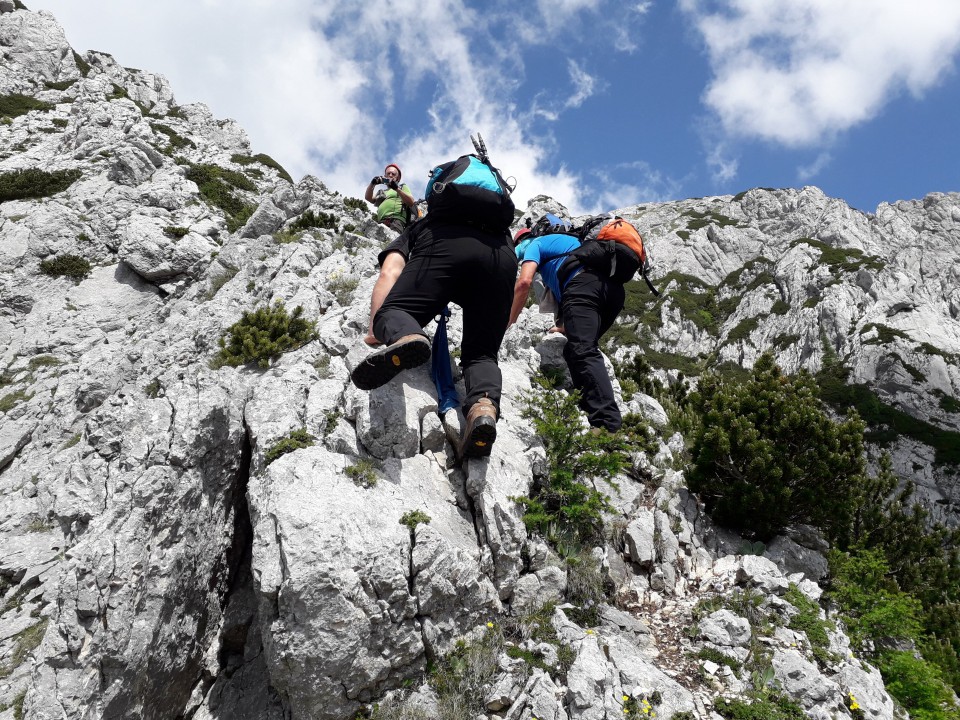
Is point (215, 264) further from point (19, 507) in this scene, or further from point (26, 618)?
point (26, 618)

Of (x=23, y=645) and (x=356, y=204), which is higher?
(x=356, y=204)

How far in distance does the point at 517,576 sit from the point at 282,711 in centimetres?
227

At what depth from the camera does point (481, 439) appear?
495cm

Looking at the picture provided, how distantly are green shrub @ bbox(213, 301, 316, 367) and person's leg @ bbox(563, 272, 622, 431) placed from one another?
11.6 ft

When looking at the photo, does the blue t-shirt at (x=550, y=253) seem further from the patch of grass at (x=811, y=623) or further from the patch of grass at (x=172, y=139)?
the patch of grass at (x=172, y=139)

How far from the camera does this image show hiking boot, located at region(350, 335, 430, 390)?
4.46m

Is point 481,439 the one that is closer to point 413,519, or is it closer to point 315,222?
point 413,519

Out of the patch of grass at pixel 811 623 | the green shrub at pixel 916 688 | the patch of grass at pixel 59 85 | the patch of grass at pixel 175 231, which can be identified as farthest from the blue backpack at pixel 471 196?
the patch of grass at pixel 59 85

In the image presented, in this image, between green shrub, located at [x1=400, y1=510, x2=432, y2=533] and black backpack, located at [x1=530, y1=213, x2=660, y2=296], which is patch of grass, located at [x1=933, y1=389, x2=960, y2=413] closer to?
black backpack, located at [x1=530, y1=213, x2=660, y2=296]

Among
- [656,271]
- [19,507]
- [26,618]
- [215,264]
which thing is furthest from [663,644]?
[656,271]

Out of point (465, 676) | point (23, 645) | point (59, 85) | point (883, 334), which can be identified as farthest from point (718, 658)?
point (59, 85)

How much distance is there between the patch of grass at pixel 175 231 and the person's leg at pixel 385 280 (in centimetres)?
1121

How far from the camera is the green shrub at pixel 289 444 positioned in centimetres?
495

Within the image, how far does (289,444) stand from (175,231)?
12.0 metres
